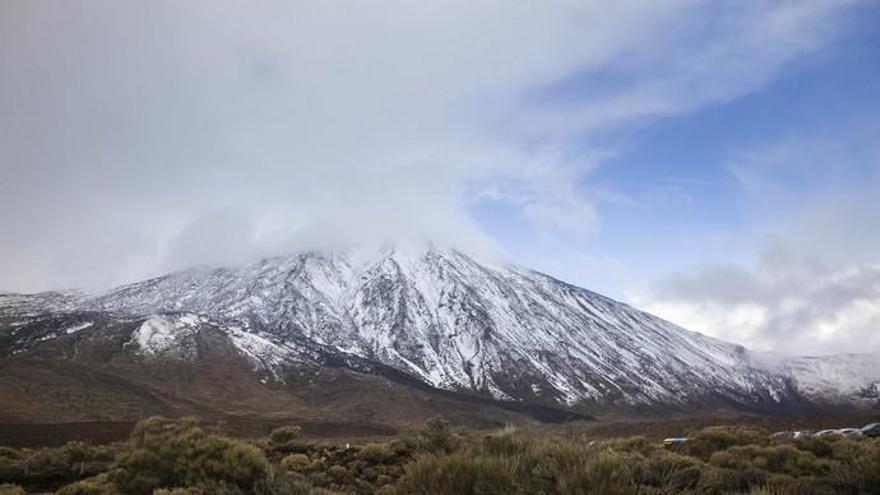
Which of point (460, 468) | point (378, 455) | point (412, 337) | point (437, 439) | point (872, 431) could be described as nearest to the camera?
point (460, 468)

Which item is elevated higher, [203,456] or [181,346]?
[181,346]

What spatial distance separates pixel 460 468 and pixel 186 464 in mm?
6824

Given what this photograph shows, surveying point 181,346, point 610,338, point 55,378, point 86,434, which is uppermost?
point 610,338

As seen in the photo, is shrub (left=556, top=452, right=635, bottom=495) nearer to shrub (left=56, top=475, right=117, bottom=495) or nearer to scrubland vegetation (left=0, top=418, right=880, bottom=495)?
scrubland vegetation (left=0, top=418, right=880, bottom=495)

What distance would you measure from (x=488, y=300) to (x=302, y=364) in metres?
83.0

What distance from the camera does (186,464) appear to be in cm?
1141

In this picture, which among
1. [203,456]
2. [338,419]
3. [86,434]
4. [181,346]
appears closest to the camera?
[203,456]

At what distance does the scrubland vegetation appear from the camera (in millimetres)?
6652

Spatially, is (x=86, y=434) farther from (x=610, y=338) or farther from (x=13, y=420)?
(x=610, y=338)

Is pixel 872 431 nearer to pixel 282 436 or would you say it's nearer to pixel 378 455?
pixel 378 455

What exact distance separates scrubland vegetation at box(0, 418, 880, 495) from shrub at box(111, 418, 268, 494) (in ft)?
0.07

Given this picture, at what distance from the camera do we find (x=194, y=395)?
325 feet

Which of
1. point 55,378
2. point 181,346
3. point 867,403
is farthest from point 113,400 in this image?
point 867,403

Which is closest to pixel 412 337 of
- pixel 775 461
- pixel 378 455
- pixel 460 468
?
pixel 378 455
